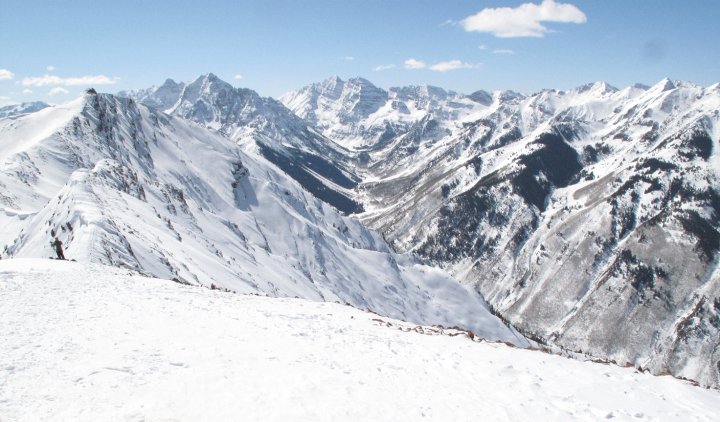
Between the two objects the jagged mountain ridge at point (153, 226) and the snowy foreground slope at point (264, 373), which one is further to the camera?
the jagged mountain ridge at point (153, 226)

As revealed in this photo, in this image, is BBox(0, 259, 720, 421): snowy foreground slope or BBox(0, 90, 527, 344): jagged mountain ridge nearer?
BBox(0, 259, 720, 421): snowy foreground slope

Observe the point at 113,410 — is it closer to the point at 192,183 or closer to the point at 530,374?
the point at 530,374

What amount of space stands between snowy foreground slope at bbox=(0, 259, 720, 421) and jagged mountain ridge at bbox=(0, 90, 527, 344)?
19987 millimetres

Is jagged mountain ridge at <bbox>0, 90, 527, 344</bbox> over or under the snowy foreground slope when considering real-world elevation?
under

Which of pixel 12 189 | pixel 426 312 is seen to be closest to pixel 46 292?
pixel 12 189

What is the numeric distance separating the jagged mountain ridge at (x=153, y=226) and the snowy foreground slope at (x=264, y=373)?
20.0 meters

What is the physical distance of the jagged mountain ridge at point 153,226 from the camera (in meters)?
52.0

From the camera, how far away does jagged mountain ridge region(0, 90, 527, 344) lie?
5203cm

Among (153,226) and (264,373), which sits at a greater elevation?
(264,373)

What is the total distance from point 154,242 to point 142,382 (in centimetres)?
4615

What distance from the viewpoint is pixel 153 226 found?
235ft

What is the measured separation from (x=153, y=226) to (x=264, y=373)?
6040 centimetres

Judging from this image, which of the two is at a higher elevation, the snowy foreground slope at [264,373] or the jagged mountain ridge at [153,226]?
the snowy foreground slope at [264,373]

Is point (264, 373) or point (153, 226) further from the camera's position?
point (153, 226)
